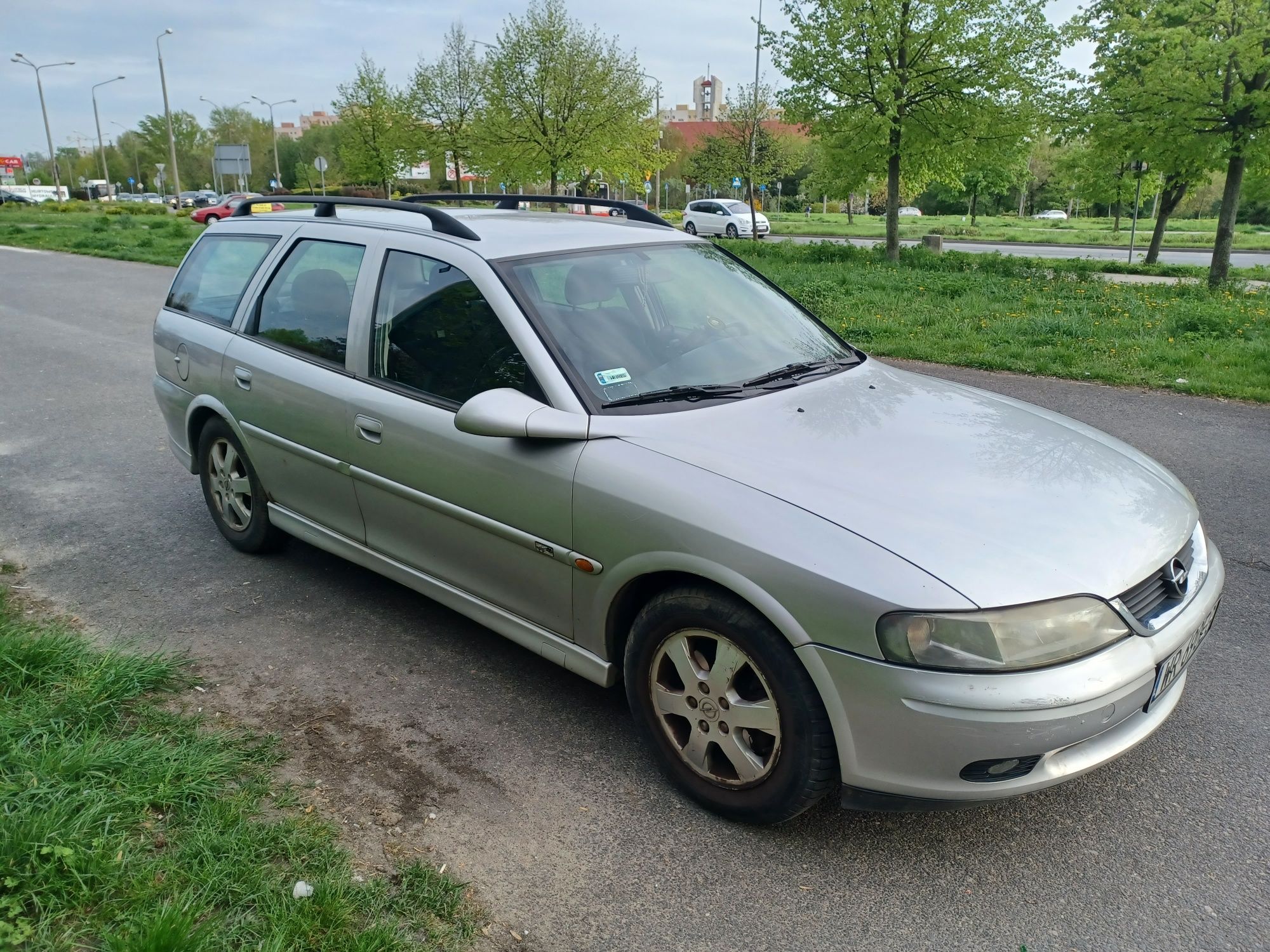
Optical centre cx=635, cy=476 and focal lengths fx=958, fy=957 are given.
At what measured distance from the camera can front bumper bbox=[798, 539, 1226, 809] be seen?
7.58ft

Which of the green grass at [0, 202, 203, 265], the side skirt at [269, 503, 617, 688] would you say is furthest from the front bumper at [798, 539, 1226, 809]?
the green grass at [0, 202, 203, 265]

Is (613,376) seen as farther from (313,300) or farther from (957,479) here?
(313,300)

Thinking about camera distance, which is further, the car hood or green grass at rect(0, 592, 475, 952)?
the car hood

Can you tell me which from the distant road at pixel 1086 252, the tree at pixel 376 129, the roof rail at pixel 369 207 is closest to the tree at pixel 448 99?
the tree at pixel 376 129

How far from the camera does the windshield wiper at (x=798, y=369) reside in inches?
136

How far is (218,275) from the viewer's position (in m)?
4.84

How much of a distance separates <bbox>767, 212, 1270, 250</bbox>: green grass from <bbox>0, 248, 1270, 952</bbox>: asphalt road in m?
31.1

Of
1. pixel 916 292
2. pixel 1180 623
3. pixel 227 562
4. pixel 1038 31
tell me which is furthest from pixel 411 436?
pixel 1038 31

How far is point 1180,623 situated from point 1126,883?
717 millimetres

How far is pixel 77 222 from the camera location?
1356 inches

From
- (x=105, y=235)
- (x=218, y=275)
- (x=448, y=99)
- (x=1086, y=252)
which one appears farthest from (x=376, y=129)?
(x=218, y=275)

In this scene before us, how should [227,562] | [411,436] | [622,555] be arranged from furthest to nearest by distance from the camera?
[227,562] < [411,436] < [622,555]

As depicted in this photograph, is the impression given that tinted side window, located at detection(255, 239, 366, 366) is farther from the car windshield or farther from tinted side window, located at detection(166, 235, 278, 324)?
the car windshield

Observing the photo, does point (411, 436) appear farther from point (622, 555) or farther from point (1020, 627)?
point (1020, 627)
